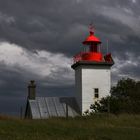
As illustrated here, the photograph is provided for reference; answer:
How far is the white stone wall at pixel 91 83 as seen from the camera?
36.2m

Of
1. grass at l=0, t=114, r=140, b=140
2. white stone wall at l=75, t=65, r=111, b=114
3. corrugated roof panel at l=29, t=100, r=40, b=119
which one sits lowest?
grass at l=0, t=114, r=140, b=140

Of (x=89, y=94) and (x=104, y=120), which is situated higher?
(x=89, y=94)

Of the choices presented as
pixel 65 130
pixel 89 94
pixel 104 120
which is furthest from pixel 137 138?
pixel 89 94

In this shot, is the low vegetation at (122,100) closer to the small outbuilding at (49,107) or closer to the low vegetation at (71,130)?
the small outbuilding at (49,107)

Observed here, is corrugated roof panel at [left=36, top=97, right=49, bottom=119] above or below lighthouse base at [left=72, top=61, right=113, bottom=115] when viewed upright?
below

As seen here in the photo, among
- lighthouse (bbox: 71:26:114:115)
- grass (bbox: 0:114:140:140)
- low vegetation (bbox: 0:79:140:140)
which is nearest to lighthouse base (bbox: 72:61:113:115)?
lighthouse (bbox: 71:26:114:115)

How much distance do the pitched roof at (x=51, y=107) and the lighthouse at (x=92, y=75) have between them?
0.94 meters

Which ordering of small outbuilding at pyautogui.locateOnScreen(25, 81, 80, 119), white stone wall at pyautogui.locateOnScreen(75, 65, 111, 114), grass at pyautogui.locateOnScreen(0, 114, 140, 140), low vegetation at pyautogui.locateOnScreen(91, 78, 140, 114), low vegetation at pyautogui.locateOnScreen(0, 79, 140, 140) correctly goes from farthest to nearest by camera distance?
small outbuilding at pyautogui.locateOnScreen(25, 81, 80, 119), white stone wall at pyautogui.locateOnScreen(75, 65, 111, 114), low vegetation at pyautogui.locateOnScreen(91, 78, 140, 114), low vegetation at pyautogui.locateOnScreen(0, 79, 140, 140), grass at pyautogui.locateOnScreen(0, 114, 140, 140)

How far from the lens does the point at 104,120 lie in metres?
25.0

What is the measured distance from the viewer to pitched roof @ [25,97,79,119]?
36.5 metres

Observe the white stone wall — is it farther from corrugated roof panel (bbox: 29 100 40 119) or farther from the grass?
the grass

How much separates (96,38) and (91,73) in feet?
9.49

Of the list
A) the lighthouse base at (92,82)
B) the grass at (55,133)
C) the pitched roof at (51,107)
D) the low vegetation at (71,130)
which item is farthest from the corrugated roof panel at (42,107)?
the grass at (55,133)

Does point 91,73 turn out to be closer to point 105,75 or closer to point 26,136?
point 105,75
